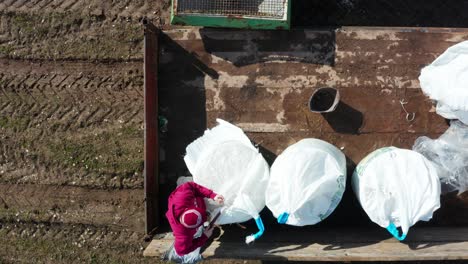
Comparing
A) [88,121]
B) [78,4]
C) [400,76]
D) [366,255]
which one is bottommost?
[366,255]

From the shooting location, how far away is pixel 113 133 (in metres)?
3.36

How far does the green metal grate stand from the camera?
2.37 meters

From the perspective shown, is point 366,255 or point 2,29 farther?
point 2,29

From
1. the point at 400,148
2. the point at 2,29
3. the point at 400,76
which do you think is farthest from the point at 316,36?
the point at 2,29

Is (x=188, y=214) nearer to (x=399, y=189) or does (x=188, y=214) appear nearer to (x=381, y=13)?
(x=399, y=189)

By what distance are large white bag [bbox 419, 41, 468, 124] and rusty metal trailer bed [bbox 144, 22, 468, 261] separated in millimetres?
85

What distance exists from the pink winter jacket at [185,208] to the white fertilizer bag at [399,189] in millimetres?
904

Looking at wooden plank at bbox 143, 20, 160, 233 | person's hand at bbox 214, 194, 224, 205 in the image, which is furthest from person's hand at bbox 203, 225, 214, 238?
wooden plank at bbox 143, 20, 160, 233

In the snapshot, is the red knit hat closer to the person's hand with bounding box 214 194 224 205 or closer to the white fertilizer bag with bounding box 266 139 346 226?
the person's hand with bounding box 214 194 224 205

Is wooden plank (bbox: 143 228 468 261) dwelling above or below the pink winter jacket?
below

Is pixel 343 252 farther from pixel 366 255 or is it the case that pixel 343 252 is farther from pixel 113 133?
pixel 113 133

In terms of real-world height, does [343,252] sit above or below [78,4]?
below

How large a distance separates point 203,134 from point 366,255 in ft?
3.96

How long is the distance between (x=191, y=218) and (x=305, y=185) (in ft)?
2.17
